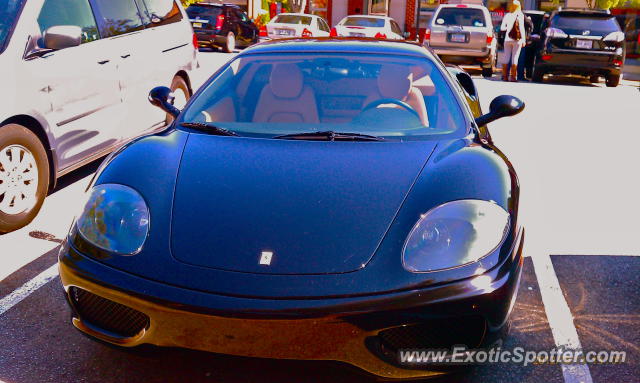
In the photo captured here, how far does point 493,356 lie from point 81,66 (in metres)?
3.92

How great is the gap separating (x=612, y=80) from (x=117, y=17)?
12.4 meters

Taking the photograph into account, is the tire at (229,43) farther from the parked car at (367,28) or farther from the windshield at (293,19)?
the parked car at (367,28)

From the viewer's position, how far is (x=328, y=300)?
239cm

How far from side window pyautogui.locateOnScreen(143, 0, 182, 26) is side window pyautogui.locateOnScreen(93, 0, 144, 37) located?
0.94 feet

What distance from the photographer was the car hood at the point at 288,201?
2.56 metres

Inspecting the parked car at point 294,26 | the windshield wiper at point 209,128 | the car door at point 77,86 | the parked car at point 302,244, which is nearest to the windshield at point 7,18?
the car door at point 77,86

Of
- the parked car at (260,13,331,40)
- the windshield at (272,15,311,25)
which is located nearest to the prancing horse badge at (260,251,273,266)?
the parked car at (260,13,331,40)

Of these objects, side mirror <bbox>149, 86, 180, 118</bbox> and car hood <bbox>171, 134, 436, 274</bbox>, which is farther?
side mirror <bbox>149, 86, 180, 118</bbox>

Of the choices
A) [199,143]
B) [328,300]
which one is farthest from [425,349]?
[199,143]

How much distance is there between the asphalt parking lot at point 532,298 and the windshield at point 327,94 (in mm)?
875

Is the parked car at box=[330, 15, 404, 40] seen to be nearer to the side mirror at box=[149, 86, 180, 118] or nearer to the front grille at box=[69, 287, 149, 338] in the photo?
the side mirror at box=[149, 86, 180, 118]

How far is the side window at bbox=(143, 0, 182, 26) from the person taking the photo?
684 cm

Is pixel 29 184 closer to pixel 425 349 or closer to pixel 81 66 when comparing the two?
pixel 81 66

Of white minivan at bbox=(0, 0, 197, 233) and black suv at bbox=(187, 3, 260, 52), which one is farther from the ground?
white minivan at bbox=(0, 0, 197, 233)
